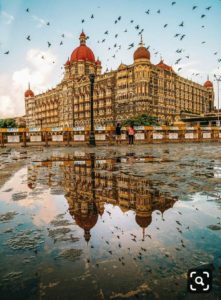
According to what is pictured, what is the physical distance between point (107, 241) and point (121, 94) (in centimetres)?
7704

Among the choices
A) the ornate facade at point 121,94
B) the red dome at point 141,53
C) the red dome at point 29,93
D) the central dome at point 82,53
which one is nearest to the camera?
the red dome at point 141,53

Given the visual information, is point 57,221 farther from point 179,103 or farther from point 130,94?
point 179,103

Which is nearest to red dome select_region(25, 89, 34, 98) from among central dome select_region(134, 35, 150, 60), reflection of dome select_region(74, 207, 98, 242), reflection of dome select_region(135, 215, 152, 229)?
central dome select_region(134, 35, 150, 60)

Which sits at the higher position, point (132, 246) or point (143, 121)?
point (143, 121)

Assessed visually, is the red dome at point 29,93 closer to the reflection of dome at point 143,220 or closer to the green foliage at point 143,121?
the green foliage at point 143,121

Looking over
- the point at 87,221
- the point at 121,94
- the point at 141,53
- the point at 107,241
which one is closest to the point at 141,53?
the point at 141,53

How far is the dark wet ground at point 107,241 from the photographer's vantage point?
1.76 meters

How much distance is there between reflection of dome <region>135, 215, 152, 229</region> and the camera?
293cm

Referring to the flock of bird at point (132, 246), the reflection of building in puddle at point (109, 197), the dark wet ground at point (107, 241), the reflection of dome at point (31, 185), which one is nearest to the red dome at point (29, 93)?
the reflection of building in puddle at point (109, 197)

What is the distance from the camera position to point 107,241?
2.48 m

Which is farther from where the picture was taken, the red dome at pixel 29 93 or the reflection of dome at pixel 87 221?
the red dome at pixel 29 93

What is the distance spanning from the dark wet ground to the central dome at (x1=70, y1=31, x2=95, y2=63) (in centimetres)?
9790

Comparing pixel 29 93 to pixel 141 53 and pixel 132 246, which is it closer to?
pixel 141 53

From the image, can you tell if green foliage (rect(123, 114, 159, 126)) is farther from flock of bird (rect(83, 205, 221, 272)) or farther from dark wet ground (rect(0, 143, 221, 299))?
flock of bird (rect(83, 205, 221, 272))
